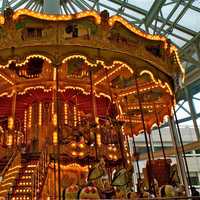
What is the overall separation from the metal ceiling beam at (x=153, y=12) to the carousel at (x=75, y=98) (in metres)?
5.12

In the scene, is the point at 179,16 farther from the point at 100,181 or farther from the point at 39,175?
the point at 100,181

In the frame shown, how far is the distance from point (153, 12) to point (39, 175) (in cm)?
993

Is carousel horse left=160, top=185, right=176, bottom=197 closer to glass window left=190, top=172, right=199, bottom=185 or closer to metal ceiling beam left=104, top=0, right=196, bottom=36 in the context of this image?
metal ceiling beam left=104, top=0, right=196, bottom=36

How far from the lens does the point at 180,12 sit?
13.8 metres

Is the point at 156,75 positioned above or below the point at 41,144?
above

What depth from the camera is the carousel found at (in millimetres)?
6665

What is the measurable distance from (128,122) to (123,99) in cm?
154

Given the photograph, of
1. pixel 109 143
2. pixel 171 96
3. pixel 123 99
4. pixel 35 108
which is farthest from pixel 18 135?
pixel 171 96

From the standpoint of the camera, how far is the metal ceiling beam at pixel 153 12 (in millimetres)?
13562

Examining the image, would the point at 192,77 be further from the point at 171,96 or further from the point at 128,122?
the point at 171,96

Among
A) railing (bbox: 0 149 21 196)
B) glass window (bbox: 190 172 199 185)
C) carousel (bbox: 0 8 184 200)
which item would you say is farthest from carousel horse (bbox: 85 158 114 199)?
glass window (bbox: 190 172 199 185)

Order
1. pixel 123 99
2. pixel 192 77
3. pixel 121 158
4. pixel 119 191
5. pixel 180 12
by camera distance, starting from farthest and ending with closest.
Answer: pixel 192 77, pixel 180 12, pixel 123 99, pixel 121 158, pixel 119 191

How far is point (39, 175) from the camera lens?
6738 millimetres

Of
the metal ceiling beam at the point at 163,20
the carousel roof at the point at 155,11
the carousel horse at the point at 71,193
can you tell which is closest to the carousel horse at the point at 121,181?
the carousel horse at the point at 71,193
